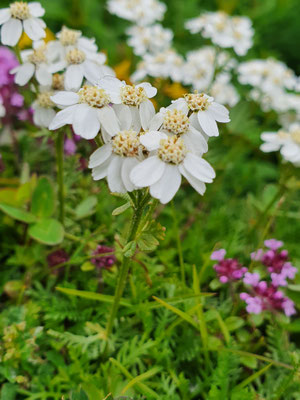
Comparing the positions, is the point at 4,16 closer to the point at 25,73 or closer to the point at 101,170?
the point at 25,73

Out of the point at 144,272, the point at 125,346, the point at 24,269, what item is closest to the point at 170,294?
the point at 144,272

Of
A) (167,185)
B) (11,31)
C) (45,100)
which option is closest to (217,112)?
(167,185)

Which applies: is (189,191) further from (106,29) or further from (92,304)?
(106,29)

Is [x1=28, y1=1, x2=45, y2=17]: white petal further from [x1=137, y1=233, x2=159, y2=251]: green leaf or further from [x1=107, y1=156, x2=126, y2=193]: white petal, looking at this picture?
[x1=137, y1=233, x2=159, y2=251]: green leaf

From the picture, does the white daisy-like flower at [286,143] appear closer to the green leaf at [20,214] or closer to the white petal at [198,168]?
the white petal at [198,168]

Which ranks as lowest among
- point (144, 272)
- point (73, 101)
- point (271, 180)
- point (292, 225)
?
point (271, 180)

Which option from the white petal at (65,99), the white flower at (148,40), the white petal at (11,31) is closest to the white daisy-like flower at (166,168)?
the white petal at (65,99)
